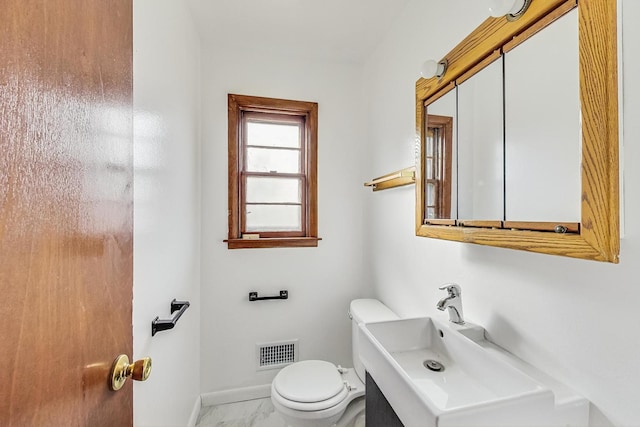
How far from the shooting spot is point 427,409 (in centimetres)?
70

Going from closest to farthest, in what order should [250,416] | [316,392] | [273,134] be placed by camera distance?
1. [316,392]
2. [250,416]
3. [273,134]

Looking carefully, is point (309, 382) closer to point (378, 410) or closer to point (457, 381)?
point (378, 410)

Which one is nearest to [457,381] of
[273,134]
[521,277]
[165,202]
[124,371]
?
[521,277]

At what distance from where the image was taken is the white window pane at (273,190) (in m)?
2.12

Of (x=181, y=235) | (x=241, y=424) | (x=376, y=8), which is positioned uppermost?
(x=376, y=8)

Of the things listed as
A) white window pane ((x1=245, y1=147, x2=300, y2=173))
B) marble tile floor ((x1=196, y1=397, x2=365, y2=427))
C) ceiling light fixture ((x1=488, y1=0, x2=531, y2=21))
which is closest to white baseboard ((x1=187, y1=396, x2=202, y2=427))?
marble tile floor ((x1=196, y1=397, x2=365, y2=427))

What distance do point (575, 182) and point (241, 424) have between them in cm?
211

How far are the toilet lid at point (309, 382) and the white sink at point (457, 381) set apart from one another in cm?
53

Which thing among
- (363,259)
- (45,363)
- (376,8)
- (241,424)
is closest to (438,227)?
(363,259)

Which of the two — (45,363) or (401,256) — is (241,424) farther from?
(45,363)

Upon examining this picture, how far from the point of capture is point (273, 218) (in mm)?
2154

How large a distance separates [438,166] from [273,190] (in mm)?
1266

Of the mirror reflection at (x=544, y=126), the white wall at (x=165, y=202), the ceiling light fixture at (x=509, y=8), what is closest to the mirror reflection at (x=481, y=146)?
the mirror reflection at (x=544, y=126)

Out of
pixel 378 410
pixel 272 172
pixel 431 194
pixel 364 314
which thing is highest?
pixel 272 172
